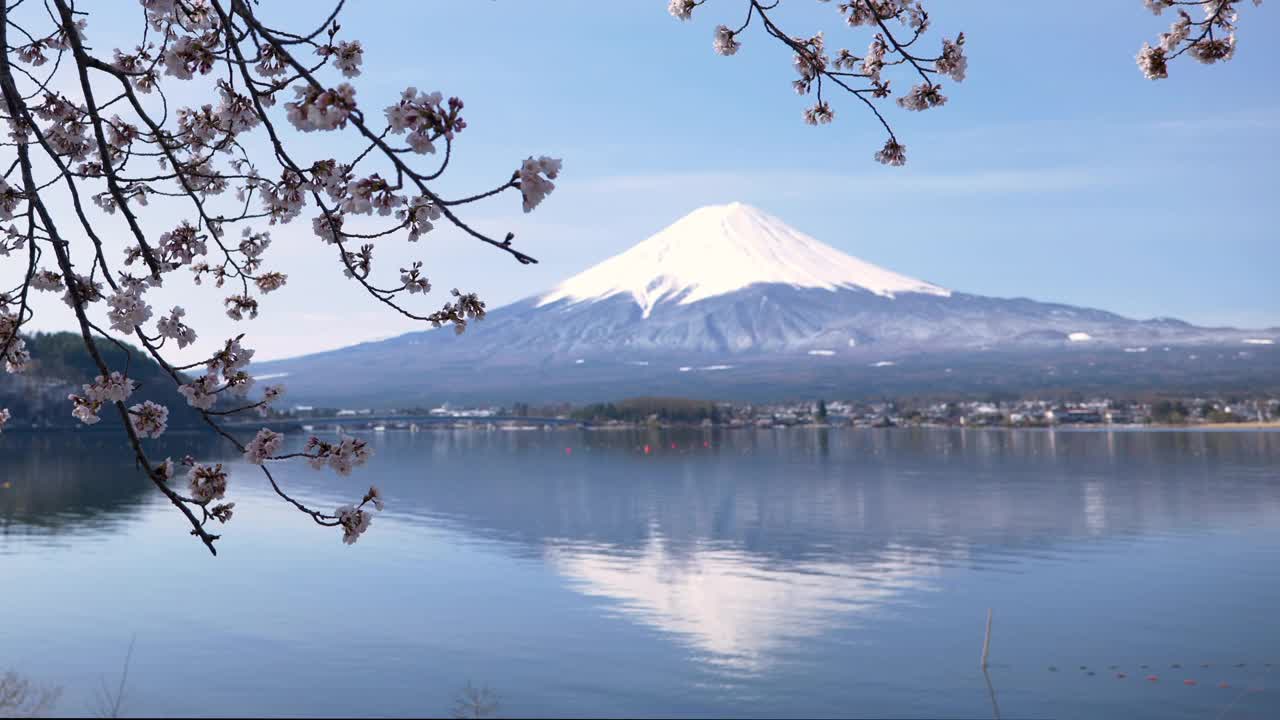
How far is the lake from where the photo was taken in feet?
72.4

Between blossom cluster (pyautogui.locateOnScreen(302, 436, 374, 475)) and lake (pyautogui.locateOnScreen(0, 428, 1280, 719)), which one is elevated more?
blossom cluster (pyautogui.locateOnScreen(302, 436, 374, 475))

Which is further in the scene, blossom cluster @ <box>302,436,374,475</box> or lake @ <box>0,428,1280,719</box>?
lake @ <box>0,428,1280,719</box>

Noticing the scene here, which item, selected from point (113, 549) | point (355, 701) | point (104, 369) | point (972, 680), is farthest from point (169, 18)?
point (113, 549)

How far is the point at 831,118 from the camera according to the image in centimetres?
861

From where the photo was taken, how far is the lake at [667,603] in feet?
72.4

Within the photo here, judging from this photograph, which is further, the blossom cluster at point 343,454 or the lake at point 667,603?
the lake at point 667,603

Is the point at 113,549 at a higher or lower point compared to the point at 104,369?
lower

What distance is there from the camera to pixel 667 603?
108ft

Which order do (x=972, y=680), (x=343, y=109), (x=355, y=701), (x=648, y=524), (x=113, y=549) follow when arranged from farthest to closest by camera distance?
(x=648, y=524), (x=113, y=549), (x=972, y=680), (x=355, y=701), (x=343, y=109)

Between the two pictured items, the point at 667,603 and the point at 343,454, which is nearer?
the point at 343,454

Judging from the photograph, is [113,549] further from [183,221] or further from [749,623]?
[183,221]

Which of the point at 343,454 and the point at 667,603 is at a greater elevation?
the point at 343,454

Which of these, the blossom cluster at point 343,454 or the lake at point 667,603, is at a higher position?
the blossom cluster at point 343,454

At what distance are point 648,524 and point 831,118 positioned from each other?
48707mm
